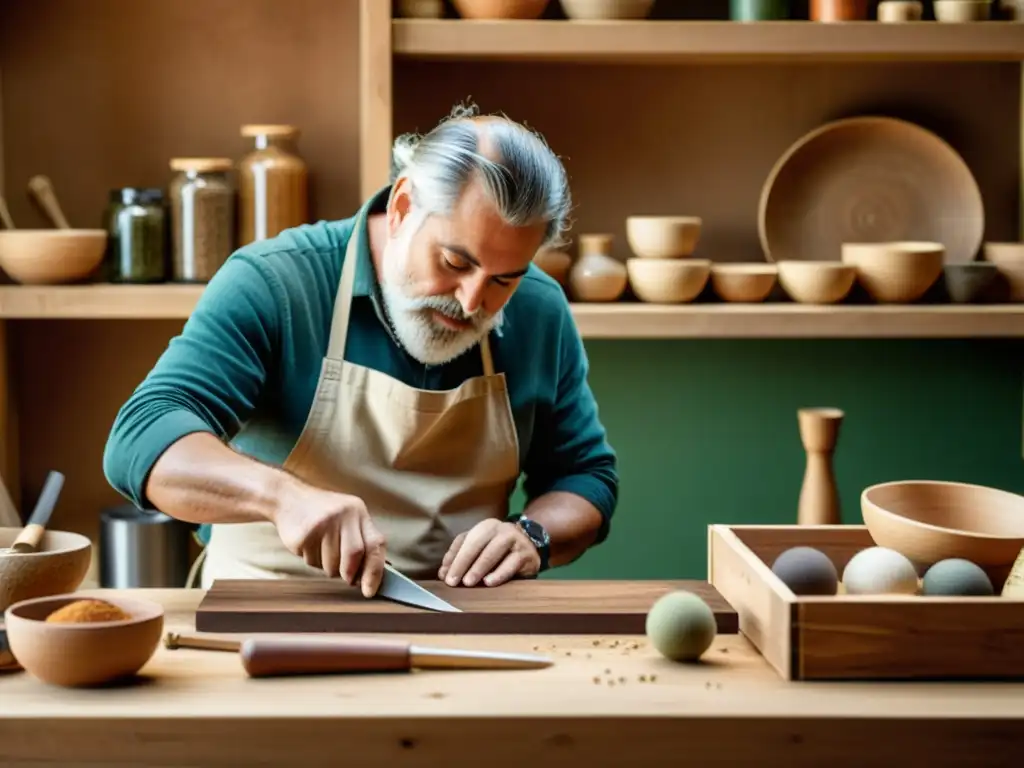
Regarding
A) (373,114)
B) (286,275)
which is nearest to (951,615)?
(286,275)

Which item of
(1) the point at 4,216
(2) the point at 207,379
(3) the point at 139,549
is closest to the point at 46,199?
(1) the point at 4,216

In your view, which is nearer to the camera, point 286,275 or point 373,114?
point 286,275

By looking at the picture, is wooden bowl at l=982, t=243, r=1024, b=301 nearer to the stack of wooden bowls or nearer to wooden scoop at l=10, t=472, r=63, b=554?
the stack of wooden bowls

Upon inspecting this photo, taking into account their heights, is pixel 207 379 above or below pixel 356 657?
above

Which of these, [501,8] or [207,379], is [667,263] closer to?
[501,8]

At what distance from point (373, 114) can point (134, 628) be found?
161 cm

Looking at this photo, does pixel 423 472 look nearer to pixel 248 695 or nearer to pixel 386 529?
pixel 386 529

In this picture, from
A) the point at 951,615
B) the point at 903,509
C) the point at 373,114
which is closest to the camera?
the point at 951,615

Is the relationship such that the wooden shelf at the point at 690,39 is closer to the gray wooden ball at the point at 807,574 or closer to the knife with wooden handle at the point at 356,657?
the gray wooden ball at the point at 807,574

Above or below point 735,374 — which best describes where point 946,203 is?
above

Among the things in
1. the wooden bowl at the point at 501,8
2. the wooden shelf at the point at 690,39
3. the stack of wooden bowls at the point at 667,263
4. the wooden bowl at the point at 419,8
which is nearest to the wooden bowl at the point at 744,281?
the stack of wooden bowls at the point at 667,263

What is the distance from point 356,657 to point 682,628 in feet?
1.19

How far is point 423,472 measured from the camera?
224cm

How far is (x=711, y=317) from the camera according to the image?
2898mm
